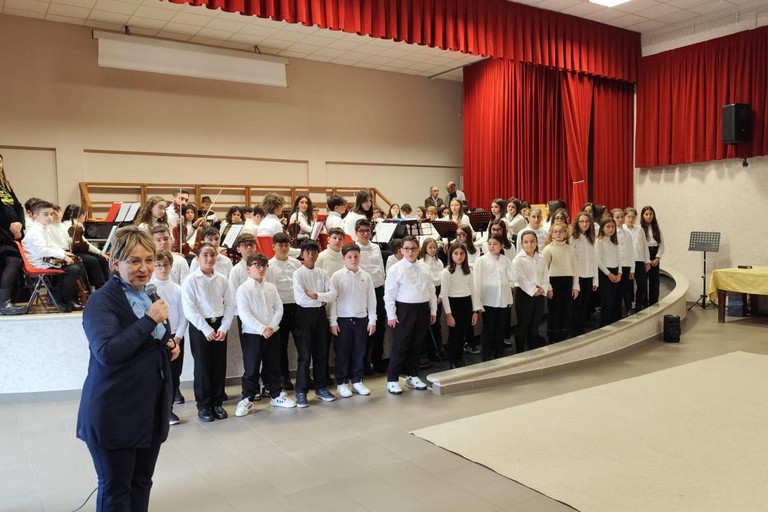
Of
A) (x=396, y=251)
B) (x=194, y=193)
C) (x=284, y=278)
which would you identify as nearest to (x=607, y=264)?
(x=396, y=251)

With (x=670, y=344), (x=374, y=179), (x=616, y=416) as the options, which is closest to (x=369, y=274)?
(x=616, y=416)

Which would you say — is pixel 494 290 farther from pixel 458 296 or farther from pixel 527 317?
pixel 527 317

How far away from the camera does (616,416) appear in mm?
3988

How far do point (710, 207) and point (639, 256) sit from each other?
268 cm

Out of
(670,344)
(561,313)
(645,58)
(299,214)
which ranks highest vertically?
(645,58)

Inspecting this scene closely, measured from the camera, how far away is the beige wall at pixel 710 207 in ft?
28.7

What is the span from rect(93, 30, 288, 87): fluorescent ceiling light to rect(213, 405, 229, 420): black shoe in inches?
249

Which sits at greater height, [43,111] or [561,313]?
[43,111]

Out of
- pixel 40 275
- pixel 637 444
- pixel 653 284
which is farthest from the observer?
pixel 653 284

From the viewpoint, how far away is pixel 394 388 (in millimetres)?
4652

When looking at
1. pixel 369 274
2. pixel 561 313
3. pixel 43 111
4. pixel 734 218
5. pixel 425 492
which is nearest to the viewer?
pixel 425 492

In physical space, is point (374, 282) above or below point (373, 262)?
below

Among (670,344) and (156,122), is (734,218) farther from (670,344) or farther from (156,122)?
(156,122)

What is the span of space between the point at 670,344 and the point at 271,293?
14.4ft
